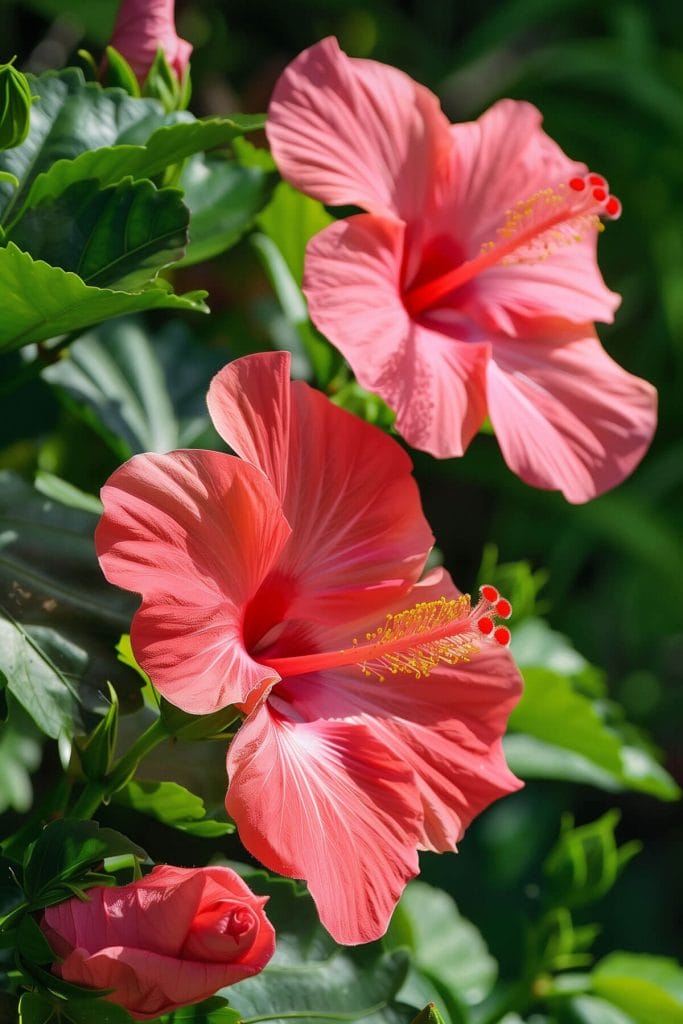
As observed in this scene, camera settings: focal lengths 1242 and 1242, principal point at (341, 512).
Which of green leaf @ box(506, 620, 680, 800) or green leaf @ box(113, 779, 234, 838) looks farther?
green leaf @ box(506, 620, 680, 800)

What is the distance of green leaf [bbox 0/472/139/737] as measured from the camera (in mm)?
695

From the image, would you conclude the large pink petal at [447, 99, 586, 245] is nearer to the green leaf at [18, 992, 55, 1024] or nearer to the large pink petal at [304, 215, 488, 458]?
the large pink petal at [304, 215, 488, 458]

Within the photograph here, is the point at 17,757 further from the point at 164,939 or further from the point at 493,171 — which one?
the point at 493,171

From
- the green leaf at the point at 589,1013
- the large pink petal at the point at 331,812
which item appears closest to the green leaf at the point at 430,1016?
the large pink petal at the point at 331,812

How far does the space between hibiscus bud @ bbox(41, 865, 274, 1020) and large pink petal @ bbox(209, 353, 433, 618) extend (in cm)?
20

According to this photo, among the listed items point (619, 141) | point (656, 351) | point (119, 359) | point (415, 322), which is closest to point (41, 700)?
point (415, 322)

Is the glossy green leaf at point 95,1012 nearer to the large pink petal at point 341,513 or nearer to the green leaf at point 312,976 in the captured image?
the green leaf at point 312,976

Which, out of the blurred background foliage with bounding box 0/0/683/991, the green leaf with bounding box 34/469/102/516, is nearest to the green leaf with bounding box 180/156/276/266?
the green leaf with bounding box 34/469/102/516

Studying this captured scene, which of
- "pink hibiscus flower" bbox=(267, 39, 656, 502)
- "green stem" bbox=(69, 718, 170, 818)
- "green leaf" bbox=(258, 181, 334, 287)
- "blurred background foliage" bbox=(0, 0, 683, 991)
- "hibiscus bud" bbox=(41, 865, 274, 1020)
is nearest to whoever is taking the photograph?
"hibiscus bud" bbox=(41, 865, 274, 1020)

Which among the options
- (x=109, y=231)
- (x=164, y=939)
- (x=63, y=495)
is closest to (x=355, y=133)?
(x=109, y=231)

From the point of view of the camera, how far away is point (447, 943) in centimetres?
118

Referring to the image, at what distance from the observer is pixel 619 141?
9.78 feet

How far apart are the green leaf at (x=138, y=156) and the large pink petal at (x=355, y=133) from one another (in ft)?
0.20

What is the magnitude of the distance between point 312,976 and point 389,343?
1.34 ft
